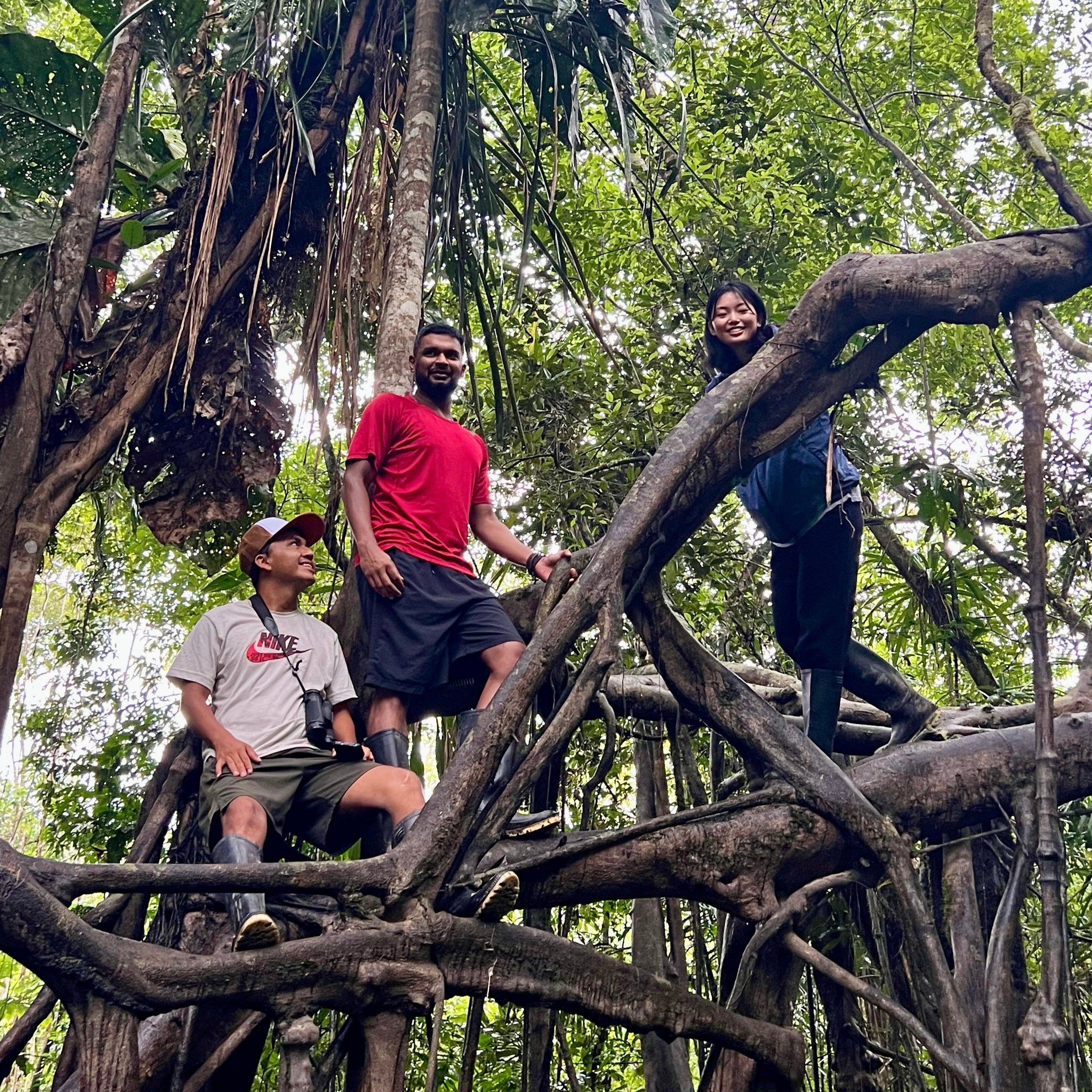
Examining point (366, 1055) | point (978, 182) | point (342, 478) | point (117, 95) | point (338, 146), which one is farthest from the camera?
point (978, 182)

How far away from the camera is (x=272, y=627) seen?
319cm

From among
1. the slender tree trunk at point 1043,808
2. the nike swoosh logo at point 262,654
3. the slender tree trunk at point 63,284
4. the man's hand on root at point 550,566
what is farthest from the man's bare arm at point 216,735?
the slender tree trunk at point 1043,808

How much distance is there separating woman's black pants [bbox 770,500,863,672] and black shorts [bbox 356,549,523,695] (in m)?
0.99

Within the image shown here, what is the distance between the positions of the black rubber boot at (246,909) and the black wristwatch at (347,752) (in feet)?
1.31

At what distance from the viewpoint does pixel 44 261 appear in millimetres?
A: 4305

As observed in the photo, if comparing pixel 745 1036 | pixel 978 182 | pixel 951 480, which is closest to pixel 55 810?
pixel 745 1036

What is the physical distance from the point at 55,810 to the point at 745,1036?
3.26 m

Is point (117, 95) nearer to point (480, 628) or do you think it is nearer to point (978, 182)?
point (480, 628)

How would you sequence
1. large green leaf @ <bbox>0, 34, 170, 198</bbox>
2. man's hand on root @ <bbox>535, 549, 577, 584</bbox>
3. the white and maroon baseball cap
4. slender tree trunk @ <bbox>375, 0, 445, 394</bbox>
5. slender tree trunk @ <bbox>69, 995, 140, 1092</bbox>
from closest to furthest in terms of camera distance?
slender tree trunk @ <bbox>69, 995, 140, 1092</bbox>
man's hand on root @ <bbox>535, 549, 577, 584</bbox>
the white and maroon baseball cap
slender tree trunk @ <bbox>375, 0, 445, 394</bbox>
large green leaf @ <bbox>0, 34, 170, 198</bbox>

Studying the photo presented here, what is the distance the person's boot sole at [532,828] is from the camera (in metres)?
2.89

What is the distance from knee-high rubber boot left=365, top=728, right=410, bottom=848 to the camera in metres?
3.04

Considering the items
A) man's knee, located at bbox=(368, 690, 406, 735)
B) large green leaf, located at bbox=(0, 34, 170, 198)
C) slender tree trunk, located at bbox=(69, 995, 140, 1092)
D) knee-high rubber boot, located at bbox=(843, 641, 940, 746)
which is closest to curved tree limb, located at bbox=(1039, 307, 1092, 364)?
knee-high rubber boot, located at bbox=(843, 641, 940, 746)

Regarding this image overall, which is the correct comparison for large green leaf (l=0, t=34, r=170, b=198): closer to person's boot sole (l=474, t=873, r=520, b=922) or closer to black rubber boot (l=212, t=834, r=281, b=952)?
black rubber boot (l=212, t=834, r=281, b=952)

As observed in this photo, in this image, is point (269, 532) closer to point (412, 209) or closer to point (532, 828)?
point (532, 828)
